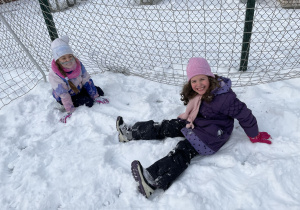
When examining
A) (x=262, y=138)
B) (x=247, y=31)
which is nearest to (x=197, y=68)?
(x=262, y=138)

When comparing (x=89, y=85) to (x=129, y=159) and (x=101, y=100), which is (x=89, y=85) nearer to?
(x=101, y=100)

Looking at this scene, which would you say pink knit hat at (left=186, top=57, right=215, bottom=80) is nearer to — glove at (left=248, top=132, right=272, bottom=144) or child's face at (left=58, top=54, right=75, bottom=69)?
glove at (left=248, top=132, right=272, bottom=144)

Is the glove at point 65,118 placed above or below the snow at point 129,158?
above

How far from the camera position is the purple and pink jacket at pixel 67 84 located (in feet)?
8.91

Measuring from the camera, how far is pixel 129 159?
227cm

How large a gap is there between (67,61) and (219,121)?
1.62 meters

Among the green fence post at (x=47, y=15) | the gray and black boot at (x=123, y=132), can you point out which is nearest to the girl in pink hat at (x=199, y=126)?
the gray and black boot at (x=123, y=132)

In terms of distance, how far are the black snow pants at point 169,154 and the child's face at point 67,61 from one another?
953 millimetres

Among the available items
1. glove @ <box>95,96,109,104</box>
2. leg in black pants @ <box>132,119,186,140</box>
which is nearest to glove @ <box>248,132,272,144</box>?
leg in black pants @ <box>132,119,186,140</box>

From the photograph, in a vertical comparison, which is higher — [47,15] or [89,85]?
[47,15]

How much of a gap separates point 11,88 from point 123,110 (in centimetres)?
177

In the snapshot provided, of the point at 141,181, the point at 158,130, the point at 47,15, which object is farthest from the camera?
the point at 47,15

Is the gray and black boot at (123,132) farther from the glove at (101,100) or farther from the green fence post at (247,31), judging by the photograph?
the green fence post at (247,31)

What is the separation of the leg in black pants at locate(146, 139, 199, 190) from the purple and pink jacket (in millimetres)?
1346
